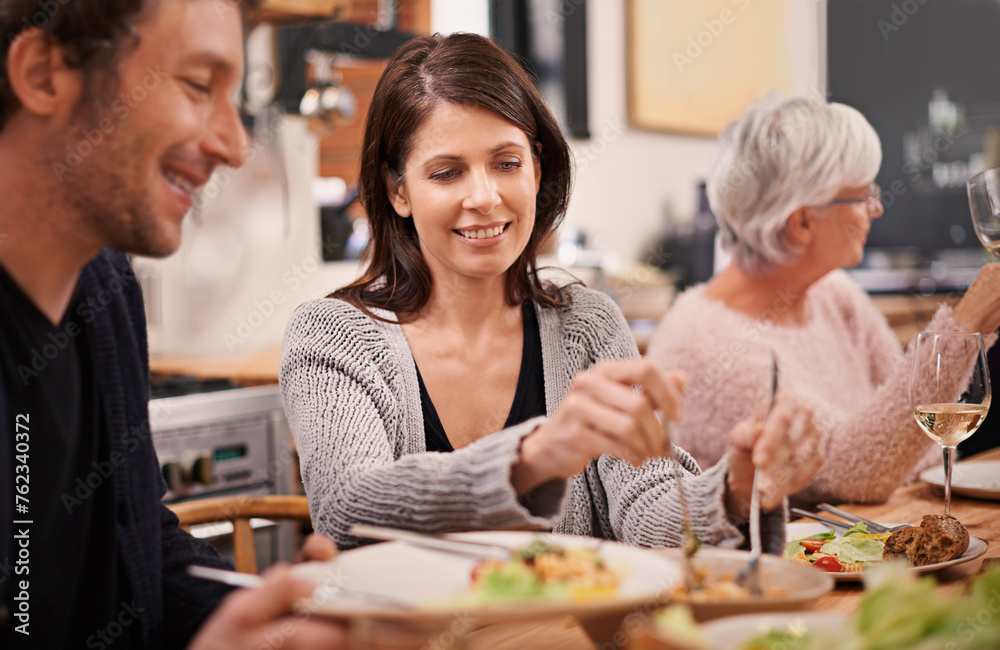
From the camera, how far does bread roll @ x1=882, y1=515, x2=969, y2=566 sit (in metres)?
1.04

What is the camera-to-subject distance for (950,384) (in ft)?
3.74

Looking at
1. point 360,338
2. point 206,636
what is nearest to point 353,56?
point 360,338

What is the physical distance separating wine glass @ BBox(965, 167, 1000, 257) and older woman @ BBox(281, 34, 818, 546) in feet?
1.77

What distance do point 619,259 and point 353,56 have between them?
76.6 inches

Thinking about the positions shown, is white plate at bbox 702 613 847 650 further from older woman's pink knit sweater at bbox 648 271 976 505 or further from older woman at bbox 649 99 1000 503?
older woman at bbox 649 99 1000 503

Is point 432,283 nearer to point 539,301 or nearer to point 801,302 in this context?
point 539,301

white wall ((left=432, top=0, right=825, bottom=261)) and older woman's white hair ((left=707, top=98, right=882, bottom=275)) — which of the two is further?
white wall ((left=432, top=0, right=825, bottom=261))

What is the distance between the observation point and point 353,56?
2.98 metres

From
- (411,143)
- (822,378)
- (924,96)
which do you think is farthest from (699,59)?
(411,143)

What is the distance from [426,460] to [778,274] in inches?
45.7

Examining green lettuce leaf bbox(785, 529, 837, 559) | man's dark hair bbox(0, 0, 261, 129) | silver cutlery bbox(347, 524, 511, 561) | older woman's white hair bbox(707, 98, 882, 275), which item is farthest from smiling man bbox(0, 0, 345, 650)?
older woman's white hair bbox(707, 98, 882, 275)

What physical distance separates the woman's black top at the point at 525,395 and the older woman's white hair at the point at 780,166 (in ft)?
2.09

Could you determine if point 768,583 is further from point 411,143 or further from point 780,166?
point 780,166

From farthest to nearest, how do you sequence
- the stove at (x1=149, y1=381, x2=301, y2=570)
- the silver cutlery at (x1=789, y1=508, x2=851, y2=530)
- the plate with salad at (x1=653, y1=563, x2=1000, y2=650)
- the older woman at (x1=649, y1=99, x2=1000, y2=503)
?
the stove at (x1=149, y1=381, x2=301, y2=570) → the older woman at (x1=649, y1=99, x2=1000, y2=503) → the silver cutlery at (x1=789, y1=508, x2=851, y2=530) → the plate with salad at (x1=653, y1=563, x2=1000, y2=650)
